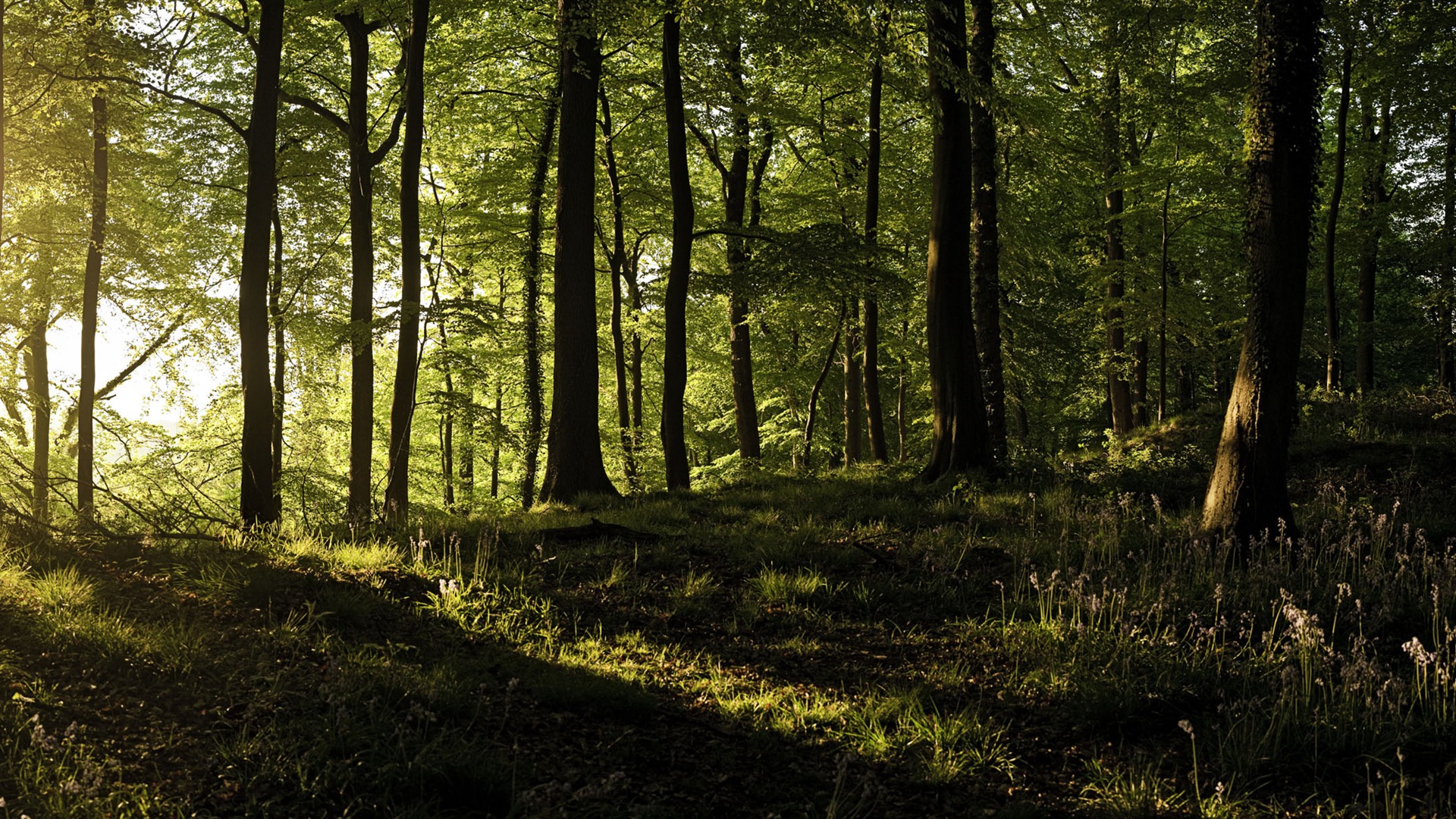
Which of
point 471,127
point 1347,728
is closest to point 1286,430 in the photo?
point 1347,728

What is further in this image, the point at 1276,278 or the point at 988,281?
the point at 988,281

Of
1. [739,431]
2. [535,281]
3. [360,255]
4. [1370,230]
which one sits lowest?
[739,431]

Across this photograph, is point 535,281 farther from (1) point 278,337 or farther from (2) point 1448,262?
(2) point 1448,262

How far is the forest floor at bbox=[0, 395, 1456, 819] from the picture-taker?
343 cm

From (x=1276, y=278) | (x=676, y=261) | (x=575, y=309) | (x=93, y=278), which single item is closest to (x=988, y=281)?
(x=676, y=261)

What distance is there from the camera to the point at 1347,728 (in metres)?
4.12

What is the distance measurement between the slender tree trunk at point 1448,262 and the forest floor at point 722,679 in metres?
12.3

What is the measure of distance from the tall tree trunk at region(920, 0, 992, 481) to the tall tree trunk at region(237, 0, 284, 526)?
8273 mm

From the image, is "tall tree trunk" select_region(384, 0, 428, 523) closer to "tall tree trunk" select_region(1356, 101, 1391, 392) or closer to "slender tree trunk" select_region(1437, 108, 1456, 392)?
"slender tree trunk" select_region(1437, 108, 1456, 392)

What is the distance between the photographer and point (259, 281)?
10.1 metres

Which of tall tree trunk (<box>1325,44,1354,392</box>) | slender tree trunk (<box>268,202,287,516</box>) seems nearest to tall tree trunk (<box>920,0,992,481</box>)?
tall tree trunk (<box>1325,44,1354,392</box>)

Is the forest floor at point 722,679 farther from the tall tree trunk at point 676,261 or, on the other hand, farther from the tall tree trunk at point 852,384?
the tall tree trunk at point 852,384

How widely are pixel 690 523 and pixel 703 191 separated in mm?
15651

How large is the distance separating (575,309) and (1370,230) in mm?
19480
